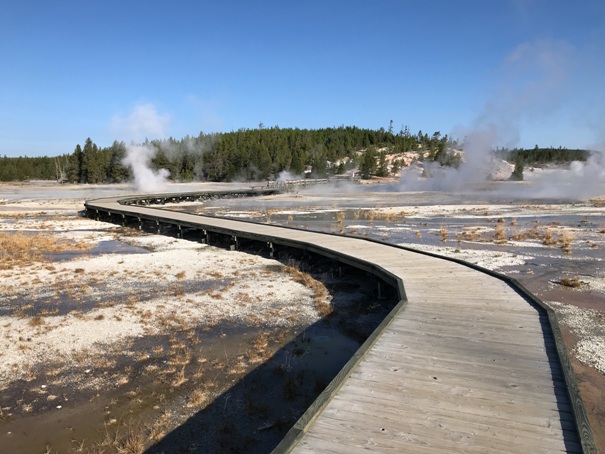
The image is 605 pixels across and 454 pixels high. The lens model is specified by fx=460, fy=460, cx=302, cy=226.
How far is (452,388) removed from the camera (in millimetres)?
4863

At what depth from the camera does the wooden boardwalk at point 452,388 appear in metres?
3.91

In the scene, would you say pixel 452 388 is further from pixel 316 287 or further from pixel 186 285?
pixel 186 285

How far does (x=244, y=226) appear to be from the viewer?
19047 mm

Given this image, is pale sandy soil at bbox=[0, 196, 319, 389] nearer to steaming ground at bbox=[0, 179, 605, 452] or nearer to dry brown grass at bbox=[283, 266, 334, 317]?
steaming ground at bbox=[0, 179, 605, 452]

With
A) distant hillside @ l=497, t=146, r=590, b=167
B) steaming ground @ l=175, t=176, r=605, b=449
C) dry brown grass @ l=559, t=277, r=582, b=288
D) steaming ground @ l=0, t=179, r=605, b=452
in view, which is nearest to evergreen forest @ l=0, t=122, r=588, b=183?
distant hillside @ l=497, t=146, r=590, b=167

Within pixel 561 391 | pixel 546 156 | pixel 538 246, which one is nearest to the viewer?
pixel 561 391

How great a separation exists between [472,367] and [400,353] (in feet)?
2.83

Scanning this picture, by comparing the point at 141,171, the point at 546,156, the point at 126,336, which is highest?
the point at 546,156

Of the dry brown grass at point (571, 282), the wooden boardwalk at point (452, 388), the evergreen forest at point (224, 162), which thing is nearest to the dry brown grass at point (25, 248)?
the wooden boardwalk at point (452, 388)

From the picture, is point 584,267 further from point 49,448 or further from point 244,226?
point 49,448

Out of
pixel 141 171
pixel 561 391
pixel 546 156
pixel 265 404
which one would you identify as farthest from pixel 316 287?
pixel 546 156

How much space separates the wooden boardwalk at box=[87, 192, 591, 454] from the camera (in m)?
3.91

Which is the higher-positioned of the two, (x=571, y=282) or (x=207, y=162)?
(x=207, y=162)

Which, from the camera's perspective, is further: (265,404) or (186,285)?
(186,285)
